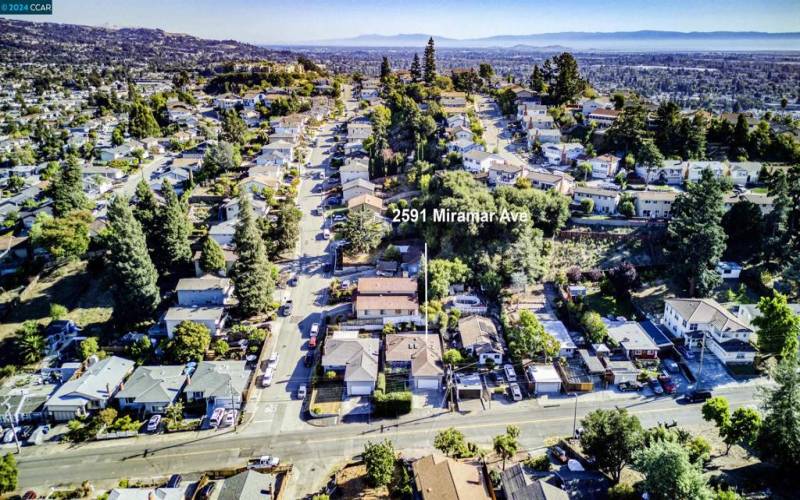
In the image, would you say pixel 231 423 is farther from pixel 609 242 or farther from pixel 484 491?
pixel 609 242

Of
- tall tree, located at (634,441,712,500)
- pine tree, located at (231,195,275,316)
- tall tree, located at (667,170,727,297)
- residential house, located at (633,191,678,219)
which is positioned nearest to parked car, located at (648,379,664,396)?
tall tree, located at (634,441,712,500)

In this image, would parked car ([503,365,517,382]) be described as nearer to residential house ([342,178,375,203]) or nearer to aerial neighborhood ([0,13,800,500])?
aerial neighborhood ([0,13,800,500])

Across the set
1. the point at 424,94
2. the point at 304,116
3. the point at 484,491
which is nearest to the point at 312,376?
the point at 484,491

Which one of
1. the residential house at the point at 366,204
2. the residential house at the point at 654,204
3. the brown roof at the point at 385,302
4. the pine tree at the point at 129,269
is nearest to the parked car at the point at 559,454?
the brown roof at the point at 385,302

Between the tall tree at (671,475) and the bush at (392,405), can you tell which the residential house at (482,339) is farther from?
the tall tree at (671,475)

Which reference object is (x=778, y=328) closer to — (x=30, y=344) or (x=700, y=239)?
(x=700, y=239)
